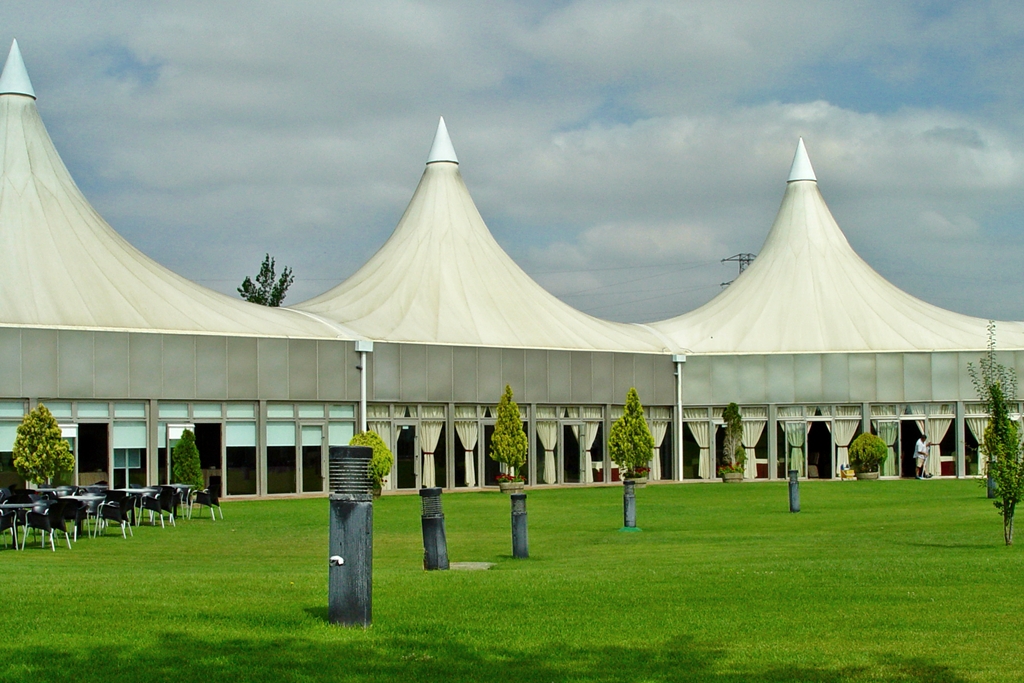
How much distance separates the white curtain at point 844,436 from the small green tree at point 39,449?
2520 centimetres

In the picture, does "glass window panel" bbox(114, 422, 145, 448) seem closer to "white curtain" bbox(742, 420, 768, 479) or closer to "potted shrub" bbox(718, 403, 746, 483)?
"potted shrub" bbox(718, 403, 746, 483)

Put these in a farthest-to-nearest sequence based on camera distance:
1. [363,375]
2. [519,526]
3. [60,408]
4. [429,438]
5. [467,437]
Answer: [467,437], [429,438], [363,375], [60,408], [519,526]

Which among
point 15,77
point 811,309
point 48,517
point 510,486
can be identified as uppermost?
point 15,77

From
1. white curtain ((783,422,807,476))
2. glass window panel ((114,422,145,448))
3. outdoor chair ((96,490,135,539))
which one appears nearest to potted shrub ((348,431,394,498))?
glass window panel ((114,422,145,448))

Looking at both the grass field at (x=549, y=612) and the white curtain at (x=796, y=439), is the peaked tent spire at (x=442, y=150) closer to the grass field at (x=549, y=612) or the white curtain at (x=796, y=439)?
the white curtain at (x=796, y=439)

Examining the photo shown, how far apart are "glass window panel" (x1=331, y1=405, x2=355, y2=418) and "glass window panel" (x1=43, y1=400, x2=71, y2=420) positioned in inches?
275

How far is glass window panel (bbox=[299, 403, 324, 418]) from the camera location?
32.2 meters

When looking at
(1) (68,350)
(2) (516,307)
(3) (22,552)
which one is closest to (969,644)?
(3) (22,552)

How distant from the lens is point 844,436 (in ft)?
133

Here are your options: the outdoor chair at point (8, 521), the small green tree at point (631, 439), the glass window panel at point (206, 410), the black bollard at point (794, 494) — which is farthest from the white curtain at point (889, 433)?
the outdoor chair at point (8, 521)

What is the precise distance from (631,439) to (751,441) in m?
7.30

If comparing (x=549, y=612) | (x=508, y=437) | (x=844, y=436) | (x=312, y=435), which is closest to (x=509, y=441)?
(x=508, y=437)

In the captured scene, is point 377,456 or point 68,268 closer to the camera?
point 377,456

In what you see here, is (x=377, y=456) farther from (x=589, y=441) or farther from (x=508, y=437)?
(x=589, y=441)
